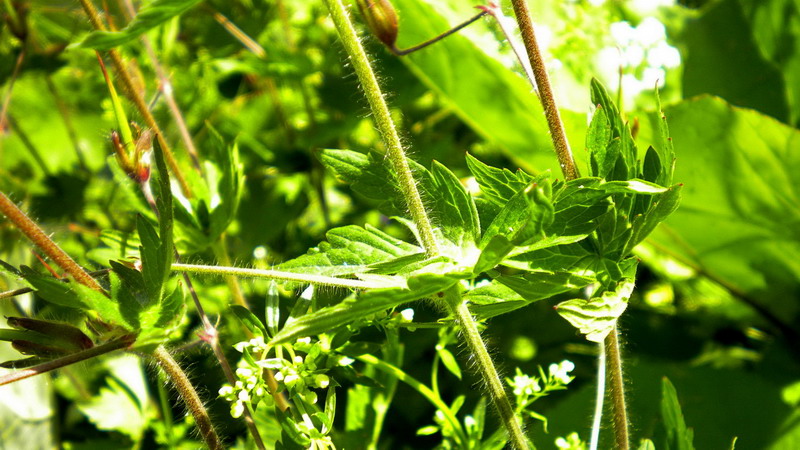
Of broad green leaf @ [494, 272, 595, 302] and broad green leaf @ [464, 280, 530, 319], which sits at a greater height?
broad green leaf @ [494, 272, 595, 302]

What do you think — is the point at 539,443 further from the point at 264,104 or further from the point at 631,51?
the point at 264,104

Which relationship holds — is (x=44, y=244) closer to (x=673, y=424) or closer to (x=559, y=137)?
(x=559, y=137)

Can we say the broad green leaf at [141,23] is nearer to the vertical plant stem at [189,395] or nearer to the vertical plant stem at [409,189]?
the vertical plant stem at [409,189]

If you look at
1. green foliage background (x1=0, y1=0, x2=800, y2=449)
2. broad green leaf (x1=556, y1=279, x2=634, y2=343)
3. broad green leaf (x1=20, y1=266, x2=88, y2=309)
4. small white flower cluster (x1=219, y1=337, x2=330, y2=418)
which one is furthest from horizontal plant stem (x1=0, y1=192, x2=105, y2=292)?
broad green leaf (x1=556, y1=279, x2=634, y2=343)

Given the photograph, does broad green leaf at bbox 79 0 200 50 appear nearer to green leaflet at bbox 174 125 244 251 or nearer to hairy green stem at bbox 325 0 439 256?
hairy green stem at bbox 325 0 439 256

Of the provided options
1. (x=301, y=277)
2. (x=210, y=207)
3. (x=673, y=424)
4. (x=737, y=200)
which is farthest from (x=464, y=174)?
(x=301, y=277)

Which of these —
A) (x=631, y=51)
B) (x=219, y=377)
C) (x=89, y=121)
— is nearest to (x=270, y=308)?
(x=219, y=377)

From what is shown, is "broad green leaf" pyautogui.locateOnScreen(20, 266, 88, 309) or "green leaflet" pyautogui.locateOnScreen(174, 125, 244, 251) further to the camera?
"green leaflet" pyautogui.locateOnScreen(174, 125, 244, 251)
